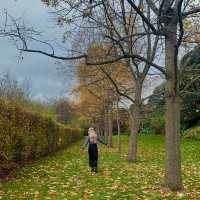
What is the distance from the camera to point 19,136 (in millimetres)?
17156

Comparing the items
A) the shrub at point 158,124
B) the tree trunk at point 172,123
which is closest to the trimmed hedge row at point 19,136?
the tree trunk at point 172,123

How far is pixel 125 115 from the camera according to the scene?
55.9 meters

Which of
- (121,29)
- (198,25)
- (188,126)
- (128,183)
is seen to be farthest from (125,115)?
(128,183)

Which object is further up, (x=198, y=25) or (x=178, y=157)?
(x=198, y=25)

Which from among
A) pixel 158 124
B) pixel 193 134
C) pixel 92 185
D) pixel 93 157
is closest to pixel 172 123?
pixel 92 185

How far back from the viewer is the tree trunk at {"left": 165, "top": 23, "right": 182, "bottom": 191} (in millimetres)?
12133

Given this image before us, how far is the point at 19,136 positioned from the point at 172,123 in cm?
725

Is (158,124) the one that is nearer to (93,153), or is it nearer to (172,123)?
(93,153)

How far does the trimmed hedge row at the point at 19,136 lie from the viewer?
14.9 m

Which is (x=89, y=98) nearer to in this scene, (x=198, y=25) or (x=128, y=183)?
(x=198, y=25)

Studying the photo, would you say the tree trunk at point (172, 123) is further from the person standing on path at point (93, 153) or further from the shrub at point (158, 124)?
the shrub at point (158, 124)

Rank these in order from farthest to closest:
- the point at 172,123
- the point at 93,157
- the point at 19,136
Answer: the point at 19,136
the point at 93,157
the point at 172,123

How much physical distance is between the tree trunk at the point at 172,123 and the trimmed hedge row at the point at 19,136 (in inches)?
221

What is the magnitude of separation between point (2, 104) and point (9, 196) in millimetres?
5171
